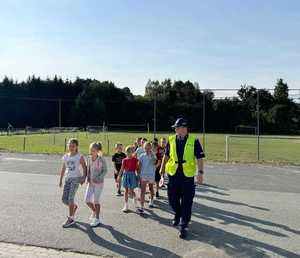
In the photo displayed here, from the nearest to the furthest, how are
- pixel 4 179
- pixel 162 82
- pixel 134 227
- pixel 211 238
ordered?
pixel 211 238 → pixel 134 227 → pixel 4 179 → pixel 162 82

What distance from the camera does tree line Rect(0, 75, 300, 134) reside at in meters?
55.7

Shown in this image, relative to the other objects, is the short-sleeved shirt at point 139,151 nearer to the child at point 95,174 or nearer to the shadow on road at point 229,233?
the shadow on road at point 229,233

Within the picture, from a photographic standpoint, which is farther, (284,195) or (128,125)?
(128,125)

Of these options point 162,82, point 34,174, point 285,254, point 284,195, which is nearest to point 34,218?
point 285,254

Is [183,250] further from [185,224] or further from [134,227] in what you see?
[134,227]

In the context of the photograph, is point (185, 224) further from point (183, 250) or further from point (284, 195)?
point (284, 195)

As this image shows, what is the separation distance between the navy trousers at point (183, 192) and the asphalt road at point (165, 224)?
0.39 meters

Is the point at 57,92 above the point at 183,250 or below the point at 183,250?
above

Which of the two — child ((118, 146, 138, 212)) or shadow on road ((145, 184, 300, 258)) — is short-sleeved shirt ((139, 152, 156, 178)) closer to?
child ((118, 146, 138, 212))

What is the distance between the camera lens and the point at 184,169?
7930 millimetres

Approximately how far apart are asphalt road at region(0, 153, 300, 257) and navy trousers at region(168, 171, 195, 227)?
0.39 meters

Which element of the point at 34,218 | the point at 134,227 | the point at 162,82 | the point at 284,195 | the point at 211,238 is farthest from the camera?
the point at 162,82

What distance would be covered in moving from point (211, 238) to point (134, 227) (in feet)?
4.57

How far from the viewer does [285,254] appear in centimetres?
673
